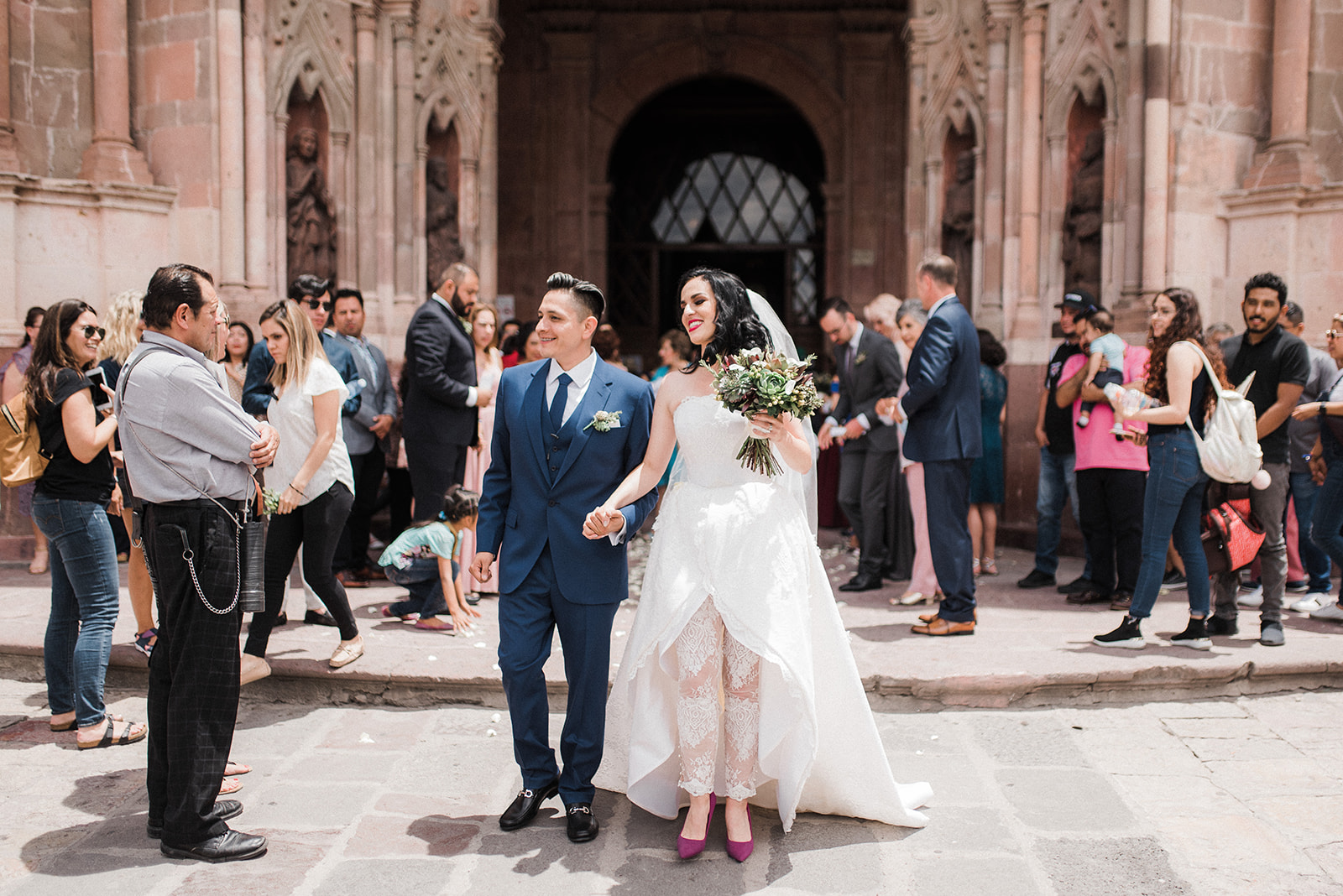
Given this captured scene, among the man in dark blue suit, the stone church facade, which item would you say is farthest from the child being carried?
the stone church facade

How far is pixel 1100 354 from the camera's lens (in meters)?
6.98

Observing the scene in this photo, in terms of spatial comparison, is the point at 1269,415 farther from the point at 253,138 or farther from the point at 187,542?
the point at 253,138

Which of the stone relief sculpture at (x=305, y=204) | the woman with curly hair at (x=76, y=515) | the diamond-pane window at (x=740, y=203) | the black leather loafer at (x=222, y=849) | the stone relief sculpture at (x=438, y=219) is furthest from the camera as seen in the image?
the diamond-pane window at (x=740, y=203)

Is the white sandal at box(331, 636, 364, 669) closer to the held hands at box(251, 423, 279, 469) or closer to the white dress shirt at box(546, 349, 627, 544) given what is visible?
the held hands at box(251, 423, 279, 469)

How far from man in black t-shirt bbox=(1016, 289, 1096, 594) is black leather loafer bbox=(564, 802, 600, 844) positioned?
4.51m

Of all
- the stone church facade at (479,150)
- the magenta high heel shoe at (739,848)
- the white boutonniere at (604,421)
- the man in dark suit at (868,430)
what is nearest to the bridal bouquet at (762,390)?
the white boutonniere at (604,421)

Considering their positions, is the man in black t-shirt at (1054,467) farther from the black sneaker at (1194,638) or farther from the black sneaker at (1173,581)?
the black sneaker at (1194,638)

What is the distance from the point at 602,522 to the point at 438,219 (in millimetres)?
7907

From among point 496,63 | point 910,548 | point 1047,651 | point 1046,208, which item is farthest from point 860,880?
point 496,63

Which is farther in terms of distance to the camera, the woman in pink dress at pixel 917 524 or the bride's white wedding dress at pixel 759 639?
the woman in pink dress at pixel 917 524

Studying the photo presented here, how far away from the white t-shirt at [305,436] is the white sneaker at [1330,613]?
547cm

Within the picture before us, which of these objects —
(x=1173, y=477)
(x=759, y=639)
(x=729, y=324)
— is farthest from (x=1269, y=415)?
(x=759, y=639)

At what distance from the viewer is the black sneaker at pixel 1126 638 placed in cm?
560

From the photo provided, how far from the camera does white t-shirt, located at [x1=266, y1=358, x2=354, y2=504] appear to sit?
16.9 feet
